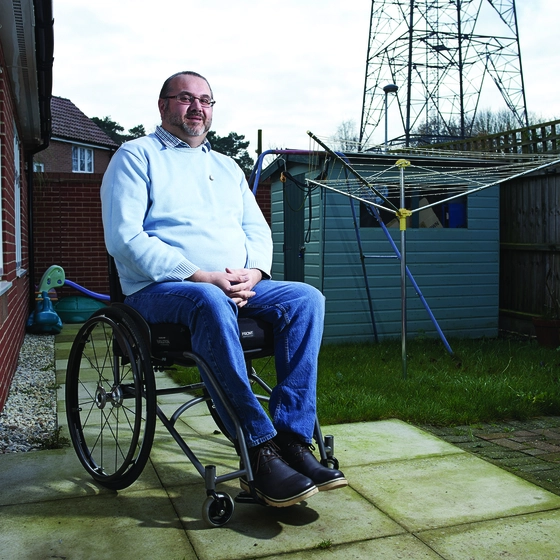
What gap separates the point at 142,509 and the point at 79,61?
524 centimetres

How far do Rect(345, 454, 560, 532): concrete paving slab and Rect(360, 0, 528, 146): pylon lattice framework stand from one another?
17.3m

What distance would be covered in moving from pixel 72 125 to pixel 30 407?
2402cm

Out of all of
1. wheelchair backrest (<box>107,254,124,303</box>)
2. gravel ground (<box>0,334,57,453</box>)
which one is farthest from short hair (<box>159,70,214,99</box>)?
gravel ground (<box>0,334,57,453</box>)

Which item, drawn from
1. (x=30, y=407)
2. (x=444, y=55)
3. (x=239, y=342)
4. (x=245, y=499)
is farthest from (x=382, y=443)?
(x=444, y=55)

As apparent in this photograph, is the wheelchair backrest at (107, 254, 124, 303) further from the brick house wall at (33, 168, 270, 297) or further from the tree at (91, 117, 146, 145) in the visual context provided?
the tree at (91, 117, 146, 145)

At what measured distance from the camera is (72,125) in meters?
26.2

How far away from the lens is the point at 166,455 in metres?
2.88

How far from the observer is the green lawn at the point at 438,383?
355 cm

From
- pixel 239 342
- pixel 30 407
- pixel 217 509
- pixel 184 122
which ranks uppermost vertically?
pixel 184 122

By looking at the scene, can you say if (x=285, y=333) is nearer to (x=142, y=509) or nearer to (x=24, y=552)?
(x=142, y=509)

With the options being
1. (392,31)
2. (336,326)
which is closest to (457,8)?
(392,31)

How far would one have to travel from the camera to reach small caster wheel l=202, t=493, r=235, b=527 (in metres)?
2.11

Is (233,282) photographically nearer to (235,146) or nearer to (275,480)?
(275,480)

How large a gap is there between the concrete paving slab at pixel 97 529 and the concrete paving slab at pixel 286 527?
0.06 metres
